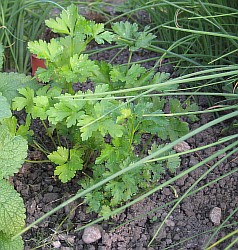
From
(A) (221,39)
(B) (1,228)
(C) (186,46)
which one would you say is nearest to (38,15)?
(C) (186,46)

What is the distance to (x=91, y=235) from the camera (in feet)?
5.13

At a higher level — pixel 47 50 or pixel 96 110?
pixel 47 50

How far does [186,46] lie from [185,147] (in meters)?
0.48

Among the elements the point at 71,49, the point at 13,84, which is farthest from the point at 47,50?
the point at 13,84

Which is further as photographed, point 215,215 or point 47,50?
point 215,215

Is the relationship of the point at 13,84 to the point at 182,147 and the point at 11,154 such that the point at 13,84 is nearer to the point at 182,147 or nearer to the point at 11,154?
the point at 11,154

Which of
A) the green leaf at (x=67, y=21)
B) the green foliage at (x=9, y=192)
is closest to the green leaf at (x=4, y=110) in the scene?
the green foliage at (x=9, y=192)

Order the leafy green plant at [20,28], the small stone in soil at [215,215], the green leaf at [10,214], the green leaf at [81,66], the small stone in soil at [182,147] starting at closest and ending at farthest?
the green leaf at [10,214], the green leaf at [81,66], the small stone in soil at [215,215], the small stone in soil at [182,147], the leafy green plant at [20,28]

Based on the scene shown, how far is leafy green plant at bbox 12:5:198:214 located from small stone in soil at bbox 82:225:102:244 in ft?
0.23

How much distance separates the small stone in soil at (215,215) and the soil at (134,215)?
0.04ft

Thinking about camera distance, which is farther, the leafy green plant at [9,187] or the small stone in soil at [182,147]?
the small stone in soil at [182,147]

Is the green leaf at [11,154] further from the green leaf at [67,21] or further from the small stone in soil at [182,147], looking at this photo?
the small stone in soil at [182,147]

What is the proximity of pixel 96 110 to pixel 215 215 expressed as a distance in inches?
22.1

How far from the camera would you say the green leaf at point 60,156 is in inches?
60.5
